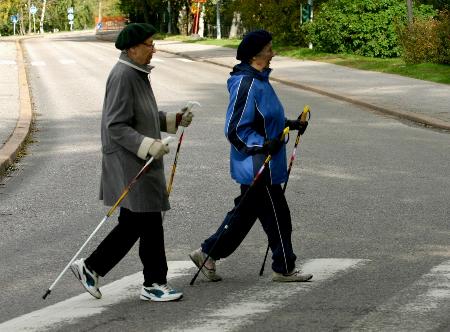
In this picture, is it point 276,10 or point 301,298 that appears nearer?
point 301,298

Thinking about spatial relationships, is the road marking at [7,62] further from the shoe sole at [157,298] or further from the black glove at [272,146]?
the shoe sole at [157,298]

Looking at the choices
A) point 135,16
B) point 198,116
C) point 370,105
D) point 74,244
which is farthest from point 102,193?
point 135,16

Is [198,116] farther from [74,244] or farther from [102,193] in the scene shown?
[102,193]

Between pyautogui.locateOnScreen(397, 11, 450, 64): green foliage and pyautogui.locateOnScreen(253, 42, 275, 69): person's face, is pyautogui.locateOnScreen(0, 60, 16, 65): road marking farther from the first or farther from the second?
pyautogui.locateOnScreen(253, 42, 275, 69): person's face

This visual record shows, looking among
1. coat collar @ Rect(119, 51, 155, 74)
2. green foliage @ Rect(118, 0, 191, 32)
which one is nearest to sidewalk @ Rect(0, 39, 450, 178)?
coat collar @ Rect(119, 51, 155, 74)

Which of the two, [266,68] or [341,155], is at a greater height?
[266,68]

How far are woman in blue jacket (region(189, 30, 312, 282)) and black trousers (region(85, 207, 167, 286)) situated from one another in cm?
60

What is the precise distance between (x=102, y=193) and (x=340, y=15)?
1311 inches

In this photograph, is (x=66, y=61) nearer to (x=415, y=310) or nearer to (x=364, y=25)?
(x=364, y=25)

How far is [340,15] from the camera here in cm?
Result: 3922

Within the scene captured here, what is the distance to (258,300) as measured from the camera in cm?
663

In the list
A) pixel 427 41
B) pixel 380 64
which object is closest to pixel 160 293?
pixel 427 41

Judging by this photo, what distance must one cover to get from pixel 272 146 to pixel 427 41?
26658 millimetres

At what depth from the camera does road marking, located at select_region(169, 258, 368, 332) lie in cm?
602
